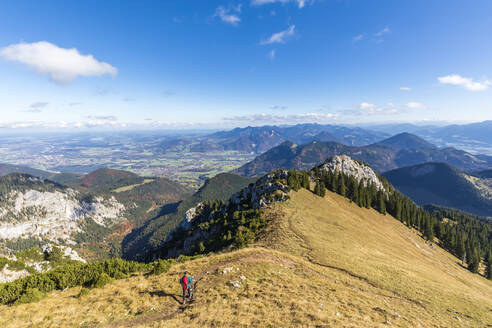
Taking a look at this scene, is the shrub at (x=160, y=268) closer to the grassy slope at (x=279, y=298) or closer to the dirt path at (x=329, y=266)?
the grassy slope at (x=279, y=298)

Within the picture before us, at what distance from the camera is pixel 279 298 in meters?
21.0

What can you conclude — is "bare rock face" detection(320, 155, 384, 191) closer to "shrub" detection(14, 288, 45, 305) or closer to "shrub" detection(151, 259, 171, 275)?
"shrub" detection(151, 259, 171, 275)

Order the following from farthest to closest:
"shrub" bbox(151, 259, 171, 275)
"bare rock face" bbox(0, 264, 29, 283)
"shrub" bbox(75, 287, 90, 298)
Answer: "bare rock face" bbox(0, 264, 29, 283) < "shrub" bbox(151, 259, 171, 275) < "shrub" bbox(75, 287, 90, 298)

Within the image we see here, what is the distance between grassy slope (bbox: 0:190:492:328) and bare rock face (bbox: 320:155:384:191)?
280 feet

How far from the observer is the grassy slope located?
17.5 metres

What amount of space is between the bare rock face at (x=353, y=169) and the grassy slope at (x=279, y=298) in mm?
85415

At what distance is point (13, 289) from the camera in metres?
20.6

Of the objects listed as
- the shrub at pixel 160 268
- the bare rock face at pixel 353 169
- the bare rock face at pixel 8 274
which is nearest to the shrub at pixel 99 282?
the shrub at pixel 160 268

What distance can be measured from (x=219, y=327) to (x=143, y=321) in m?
7.55

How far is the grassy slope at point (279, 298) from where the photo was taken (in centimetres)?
1745

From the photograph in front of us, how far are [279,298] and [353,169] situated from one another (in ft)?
416

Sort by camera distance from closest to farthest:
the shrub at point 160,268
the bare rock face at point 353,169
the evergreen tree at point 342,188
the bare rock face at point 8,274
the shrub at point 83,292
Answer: the shrub at point 83,292
the shrub at point 160,268
the bare rock face at point 8,274
the evergreen tree at point 342,188
the bare rock face at point 353,169

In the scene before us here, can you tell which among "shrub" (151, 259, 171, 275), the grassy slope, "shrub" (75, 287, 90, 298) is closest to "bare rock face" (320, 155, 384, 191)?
the grassy slope

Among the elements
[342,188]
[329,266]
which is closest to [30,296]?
[329,266]
